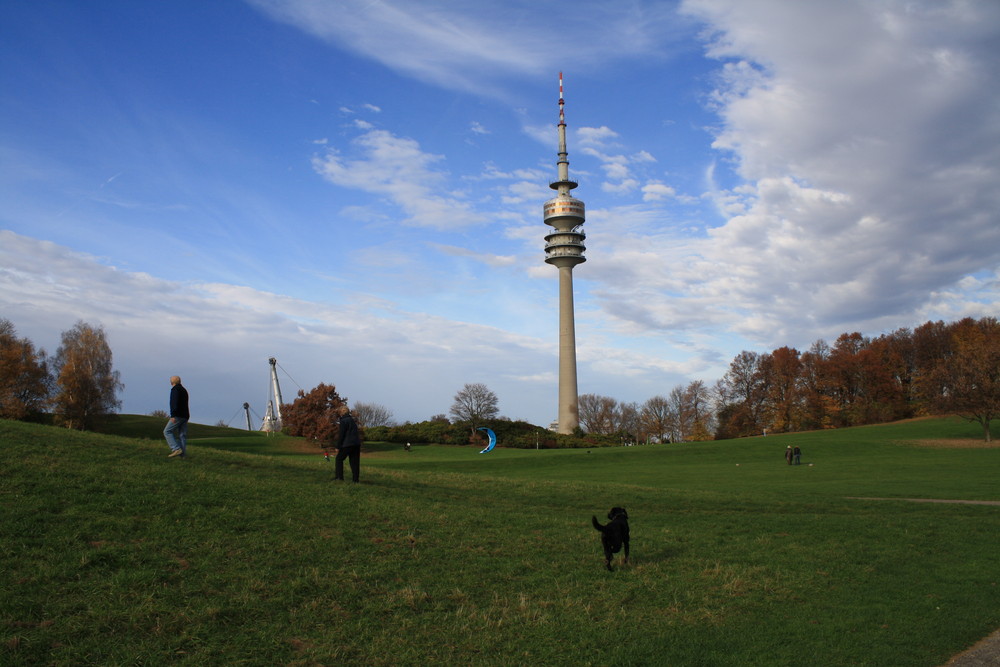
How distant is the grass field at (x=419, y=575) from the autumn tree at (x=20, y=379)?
45.7m

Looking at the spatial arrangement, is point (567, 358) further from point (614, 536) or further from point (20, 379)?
point (614, 536)

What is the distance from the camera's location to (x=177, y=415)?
1691 cm

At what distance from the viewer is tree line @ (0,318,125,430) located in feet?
183

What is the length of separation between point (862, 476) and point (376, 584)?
32.0 meters

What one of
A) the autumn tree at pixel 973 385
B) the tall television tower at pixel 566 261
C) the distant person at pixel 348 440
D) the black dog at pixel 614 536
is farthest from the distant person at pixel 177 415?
the tall television tower at pixel 566 261

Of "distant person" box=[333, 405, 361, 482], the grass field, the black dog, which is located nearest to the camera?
the grass field

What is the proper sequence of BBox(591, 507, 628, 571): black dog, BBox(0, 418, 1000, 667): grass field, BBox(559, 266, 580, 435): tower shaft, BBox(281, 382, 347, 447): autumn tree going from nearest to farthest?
1. BBox(0, 418, 1000, 667): grass field
2. BBox(591, 507, 628, 571): black dog
3. BBox(281, 382, 347, 447): autumn tree
4. BBox(559, 266, 580, 435): tower shaft

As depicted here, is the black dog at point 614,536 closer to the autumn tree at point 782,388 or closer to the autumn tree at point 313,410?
the autumn tree at point 313,410

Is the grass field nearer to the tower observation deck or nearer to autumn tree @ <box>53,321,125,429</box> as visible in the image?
autumn tree @ <box>53,321,125,429</box>

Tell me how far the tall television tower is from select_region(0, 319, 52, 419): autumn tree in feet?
219

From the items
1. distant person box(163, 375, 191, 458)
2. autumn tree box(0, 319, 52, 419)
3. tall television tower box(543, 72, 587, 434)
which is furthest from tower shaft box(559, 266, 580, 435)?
distant person box(163, 375, 191, 458)

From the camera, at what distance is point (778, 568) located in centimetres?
1223

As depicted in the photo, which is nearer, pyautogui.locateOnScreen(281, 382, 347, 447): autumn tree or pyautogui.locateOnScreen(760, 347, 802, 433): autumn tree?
pyautogui.locateOnScreen(281, 382, 347, 447): autumn tree

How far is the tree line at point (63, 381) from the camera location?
55.7 m
